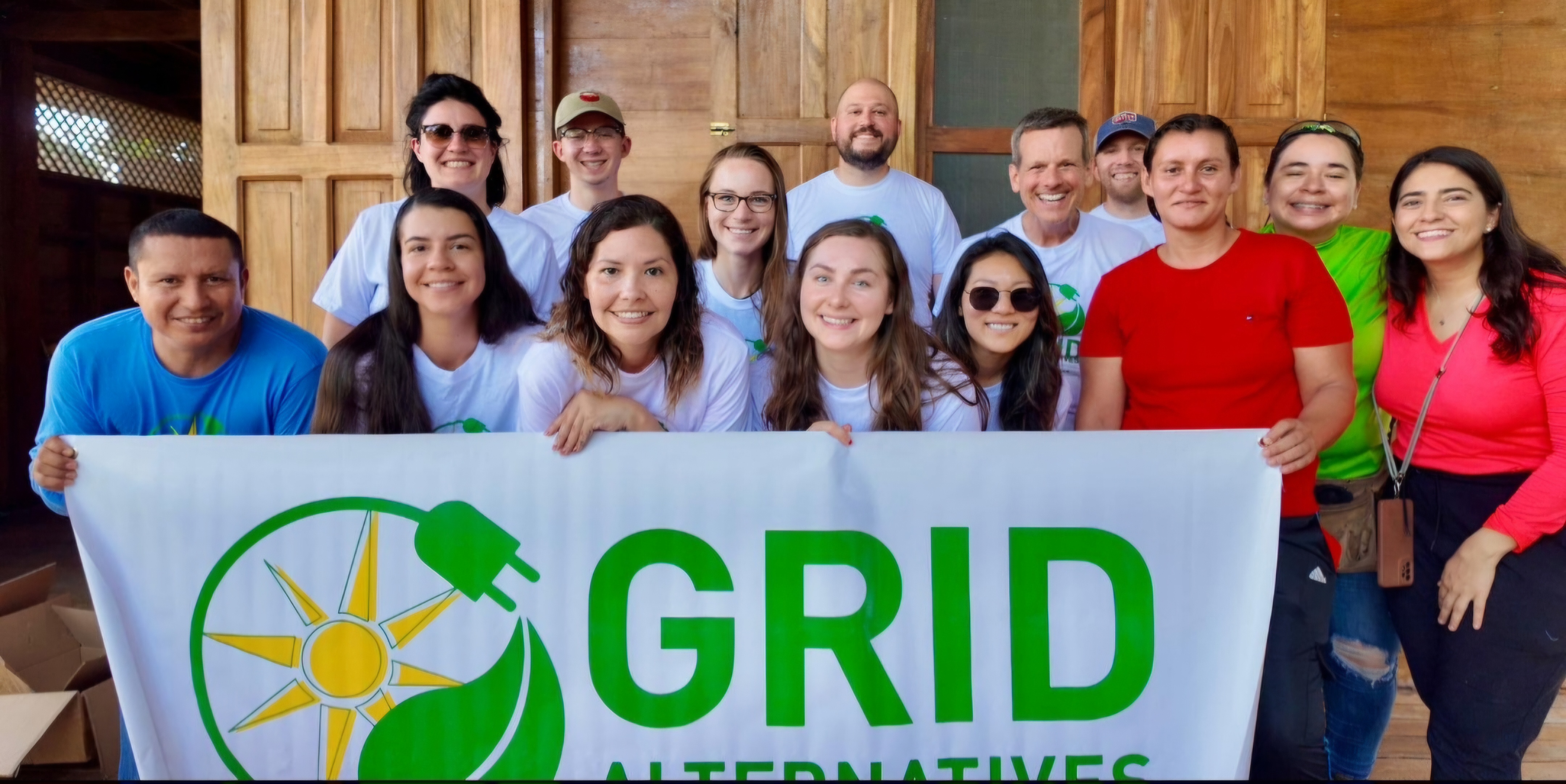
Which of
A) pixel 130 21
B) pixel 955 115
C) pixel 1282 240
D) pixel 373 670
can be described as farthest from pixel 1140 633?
pixel 130 21

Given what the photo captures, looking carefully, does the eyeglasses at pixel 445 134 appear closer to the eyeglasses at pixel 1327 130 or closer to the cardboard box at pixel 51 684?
the cardboard box at pixel 51 684

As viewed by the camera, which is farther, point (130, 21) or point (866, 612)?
point (130, 21)

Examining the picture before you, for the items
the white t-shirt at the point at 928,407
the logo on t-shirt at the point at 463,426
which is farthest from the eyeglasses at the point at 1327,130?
the logo on t-shirt at the point at 463,426

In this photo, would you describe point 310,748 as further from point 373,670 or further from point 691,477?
point 691,477

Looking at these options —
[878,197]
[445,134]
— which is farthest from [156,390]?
[878,197]

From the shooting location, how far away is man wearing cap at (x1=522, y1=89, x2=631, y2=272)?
148 inches

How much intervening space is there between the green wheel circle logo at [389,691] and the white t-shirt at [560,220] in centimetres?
169

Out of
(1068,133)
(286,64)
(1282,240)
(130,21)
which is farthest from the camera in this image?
(130,21)

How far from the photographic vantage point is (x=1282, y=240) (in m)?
2.33

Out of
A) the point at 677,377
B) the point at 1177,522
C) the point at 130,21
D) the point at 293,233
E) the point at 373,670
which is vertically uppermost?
the point at 130,21

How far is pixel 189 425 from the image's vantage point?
2.43m

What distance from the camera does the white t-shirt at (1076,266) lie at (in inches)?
114

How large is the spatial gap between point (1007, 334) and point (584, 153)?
200cm

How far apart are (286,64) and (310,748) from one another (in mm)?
3920
